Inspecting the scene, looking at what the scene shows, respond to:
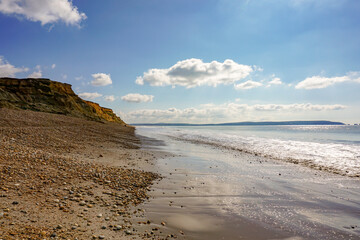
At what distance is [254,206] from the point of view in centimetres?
734

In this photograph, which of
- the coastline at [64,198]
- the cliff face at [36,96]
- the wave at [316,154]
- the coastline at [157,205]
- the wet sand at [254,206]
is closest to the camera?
the coastline at [64,198]

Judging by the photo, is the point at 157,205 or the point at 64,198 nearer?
the point at 64,198

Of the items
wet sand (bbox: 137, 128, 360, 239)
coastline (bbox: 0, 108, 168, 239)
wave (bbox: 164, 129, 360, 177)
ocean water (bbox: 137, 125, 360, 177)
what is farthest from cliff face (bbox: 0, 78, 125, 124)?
wet sand (bbox: 137, 128, 360, 239)

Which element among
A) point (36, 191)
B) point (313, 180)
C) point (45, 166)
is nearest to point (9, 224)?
point (36, 191)

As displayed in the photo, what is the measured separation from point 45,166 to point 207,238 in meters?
7.51

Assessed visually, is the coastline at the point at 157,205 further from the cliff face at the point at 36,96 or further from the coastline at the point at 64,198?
the cliff face at the point at 36,96

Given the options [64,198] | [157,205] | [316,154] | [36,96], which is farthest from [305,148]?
[36,96]

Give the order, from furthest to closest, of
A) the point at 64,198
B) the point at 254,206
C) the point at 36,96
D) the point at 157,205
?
1. the point at 36,96
2. the point at 254,206
3. the point at 157,205
4. the point at 64,198

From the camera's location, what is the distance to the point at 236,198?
320 inches

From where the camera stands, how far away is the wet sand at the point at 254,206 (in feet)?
18.4

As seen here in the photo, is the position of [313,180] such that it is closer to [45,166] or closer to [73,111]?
[45,166]

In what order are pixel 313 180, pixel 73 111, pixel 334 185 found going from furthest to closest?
pixel 73 111 < pixel 313 180 < pixel 334 185

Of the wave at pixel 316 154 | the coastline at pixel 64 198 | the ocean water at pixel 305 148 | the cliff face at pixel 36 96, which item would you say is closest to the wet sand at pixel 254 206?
the coastline at pixel 64 198

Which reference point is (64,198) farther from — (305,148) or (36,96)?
(36,96)
